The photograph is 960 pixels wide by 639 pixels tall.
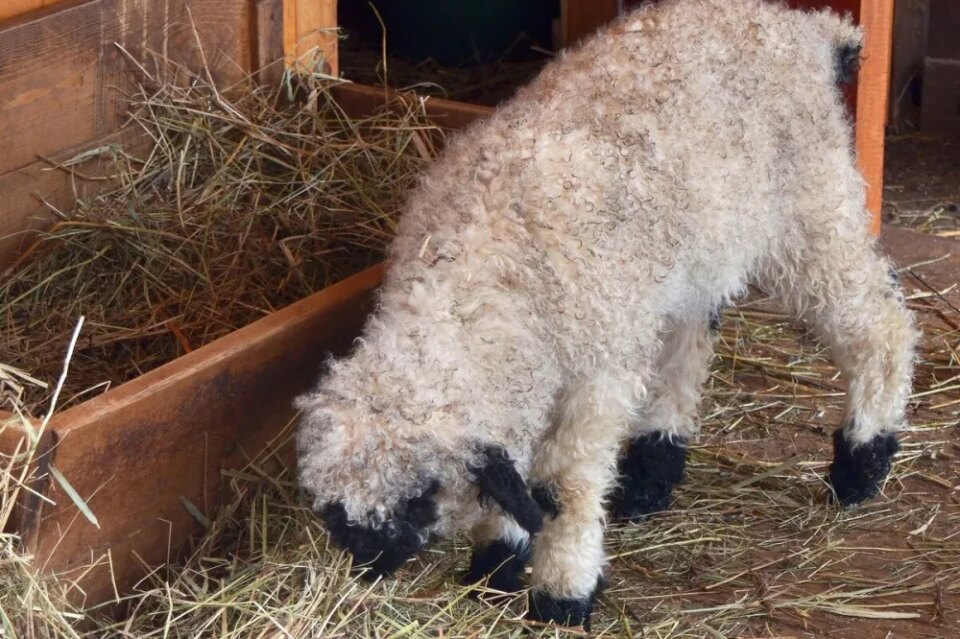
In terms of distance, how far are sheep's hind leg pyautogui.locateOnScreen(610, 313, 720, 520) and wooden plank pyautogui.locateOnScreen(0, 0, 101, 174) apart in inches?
92.0

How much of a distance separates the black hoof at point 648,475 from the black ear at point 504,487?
140 centimetres

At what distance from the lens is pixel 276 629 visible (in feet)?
11.3

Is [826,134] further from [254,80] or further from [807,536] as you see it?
[254,80]

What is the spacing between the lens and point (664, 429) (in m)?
4.64

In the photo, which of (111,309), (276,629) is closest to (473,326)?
(276,629)

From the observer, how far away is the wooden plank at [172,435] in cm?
340

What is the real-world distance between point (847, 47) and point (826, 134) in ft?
1.10

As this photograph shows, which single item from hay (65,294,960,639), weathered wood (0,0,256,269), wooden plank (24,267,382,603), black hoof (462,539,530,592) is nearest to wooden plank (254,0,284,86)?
weathered wood (0,0,256,269)

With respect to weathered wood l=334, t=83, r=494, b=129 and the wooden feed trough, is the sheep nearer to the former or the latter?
the wooden feed trough

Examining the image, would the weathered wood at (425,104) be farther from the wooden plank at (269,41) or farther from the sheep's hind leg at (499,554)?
the sheep's hind leg at (499,554)

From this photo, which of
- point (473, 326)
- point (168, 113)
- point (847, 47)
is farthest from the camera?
point (168, 113)

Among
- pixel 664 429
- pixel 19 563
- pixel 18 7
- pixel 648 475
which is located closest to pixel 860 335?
pixel 664 429

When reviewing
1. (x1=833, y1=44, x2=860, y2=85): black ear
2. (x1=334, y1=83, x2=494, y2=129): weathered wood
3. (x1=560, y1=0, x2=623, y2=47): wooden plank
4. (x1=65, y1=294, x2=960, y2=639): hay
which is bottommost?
(x1=65, y1=294, x2=960, y2=639): hay

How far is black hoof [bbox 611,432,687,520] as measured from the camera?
4.57 metres
